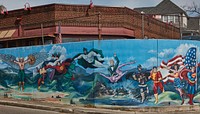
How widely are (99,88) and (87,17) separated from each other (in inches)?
244

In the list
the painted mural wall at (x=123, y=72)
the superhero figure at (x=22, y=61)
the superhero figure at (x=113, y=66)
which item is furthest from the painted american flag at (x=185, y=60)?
the superhero figure at (x=22, y=61)

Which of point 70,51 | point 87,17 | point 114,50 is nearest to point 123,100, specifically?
point 114,50

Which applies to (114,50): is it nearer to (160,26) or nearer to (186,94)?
(186,94)

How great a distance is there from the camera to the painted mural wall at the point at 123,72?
50.8 ft

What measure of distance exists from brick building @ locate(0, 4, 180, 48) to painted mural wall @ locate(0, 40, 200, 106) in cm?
318

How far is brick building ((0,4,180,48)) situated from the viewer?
2042cm

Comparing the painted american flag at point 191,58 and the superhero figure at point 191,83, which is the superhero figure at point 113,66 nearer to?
the painted american flag at point 191,58

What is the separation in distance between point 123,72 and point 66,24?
6.19 metres

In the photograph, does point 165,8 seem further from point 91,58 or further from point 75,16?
point 91,58

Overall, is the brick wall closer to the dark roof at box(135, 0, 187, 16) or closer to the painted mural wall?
the painted mural wall

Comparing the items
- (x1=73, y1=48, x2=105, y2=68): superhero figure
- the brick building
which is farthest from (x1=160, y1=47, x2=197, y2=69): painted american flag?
the brick building

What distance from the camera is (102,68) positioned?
616 inches

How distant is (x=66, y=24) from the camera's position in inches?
802

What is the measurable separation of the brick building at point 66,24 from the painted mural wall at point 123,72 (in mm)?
3177
